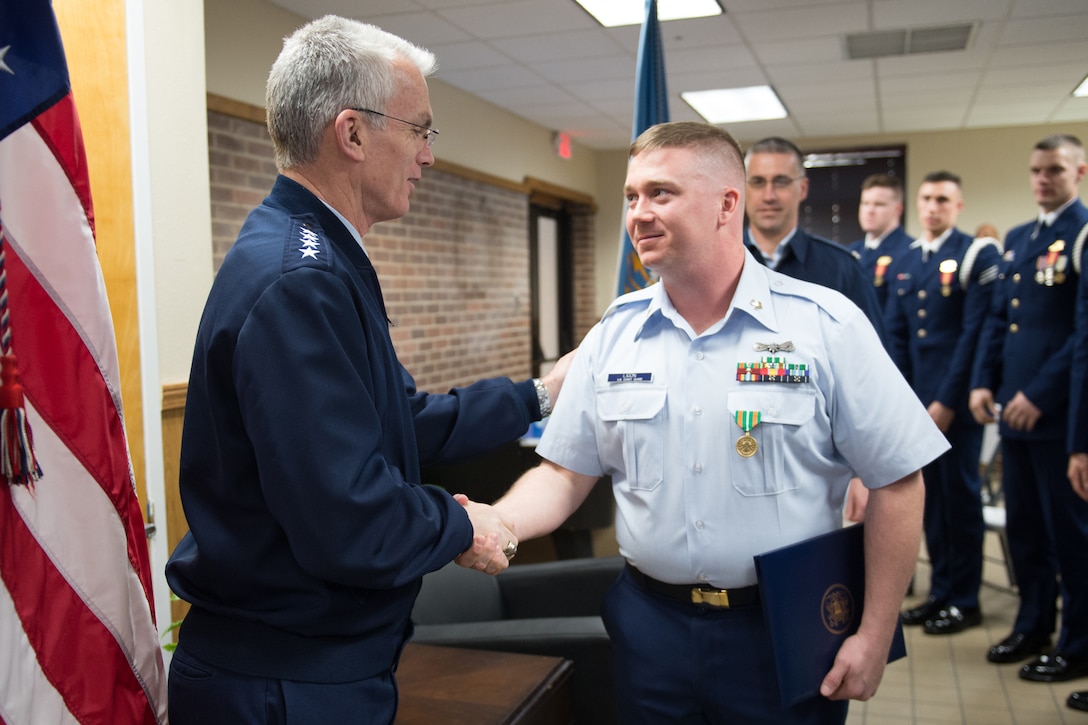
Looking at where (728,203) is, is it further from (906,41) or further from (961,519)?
(906,41)

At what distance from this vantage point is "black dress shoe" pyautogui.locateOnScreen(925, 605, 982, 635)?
3.84 meters

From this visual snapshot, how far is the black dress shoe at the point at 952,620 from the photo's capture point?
12.6 feet

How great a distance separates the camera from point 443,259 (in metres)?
6.20

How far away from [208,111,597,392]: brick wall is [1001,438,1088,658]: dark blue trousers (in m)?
3.42

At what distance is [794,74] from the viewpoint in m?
6.04

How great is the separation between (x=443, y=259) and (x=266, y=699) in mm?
5143

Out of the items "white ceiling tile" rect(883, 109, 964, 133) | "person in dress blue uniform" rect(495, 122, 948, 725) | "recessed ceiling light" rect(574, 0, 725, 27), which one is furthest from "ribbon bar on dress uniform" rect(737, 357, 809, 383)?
"white ceiling tile" rect(883, 109, 964, 133)

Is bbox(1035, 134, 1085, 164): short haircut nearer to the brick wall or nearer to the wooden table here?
the wooden table

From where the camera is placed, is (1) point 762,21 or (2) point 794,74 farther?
(2) point 794,74

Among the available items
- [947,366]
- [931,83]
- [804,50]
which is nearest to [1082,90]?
[931,83]

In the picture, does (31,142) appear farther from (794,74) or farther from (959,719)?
(794,74)

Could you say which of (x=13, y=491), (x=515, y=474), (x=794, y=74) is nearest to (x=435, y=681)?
(x=13, y=491)

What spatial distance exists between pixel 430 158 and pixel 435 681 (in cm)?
104

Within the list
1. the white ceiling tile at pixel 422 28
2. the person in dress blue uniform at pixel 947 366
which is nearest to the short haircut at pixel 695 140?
the person in dress blue uniform at pixel 947 366
